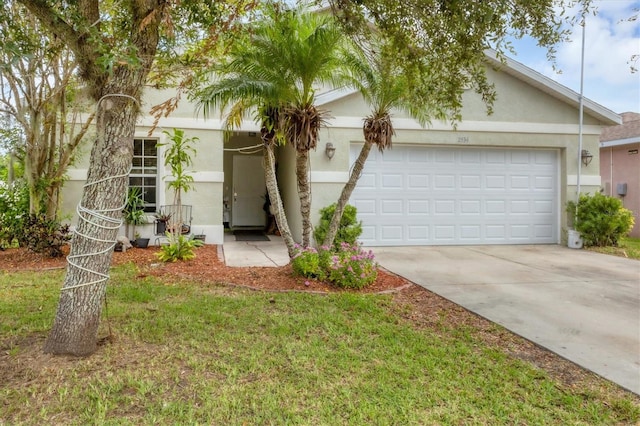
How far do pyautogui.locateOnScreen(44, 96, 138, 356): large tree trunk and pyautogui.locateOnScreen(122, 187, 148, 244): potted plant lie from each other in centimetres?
610

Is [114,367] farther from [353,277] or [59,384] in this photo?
[353,277]

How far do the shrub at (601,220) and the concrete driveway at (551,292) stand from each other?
2.26ft

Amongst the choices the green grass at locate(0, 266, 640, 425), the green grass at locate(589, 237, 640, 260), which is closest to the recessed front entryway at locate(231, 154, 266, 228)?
the green grass at locate(0, 266, 640, 425)

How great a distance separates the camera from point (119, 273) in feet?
21.6

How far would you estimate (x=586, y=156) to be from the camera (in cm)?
1019

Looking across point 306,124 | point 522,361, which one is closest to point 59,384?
point 522,361

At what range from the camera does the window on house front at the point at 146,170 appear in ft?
31.3

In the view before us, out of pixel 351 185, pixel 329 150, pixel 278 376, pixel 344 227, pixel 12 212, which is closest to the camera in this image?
pixel 278 376

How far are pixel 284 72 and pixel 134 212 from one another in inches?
210

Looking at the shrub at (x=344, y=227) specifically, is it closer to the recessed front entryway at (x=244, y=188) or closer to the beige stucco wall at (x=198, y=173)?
the beige stucco wall at (x=198, y=173)

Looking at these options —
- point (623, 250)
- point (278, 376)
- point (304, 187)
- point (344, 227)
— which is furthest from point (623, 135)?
point (278, 376)

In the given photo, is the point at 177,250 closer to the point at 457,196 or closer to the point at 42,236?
the point at 42,236

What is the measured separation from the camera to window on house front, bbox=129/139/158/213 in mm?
9531

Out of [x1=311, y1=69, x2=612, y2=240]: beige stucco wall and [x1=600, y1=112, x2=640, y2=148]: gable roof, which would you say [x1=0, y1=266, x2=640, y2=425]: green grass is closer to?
[x1=311, y1=69, x2=612, y2=240]: beige stucco wall
